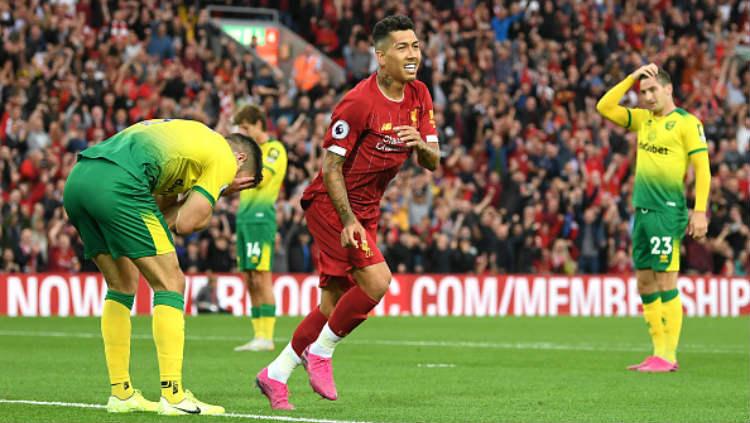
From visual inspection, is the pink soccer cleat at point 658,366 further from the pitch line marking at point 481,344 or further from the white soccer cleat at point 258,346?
the white soccer cleat at point 258,346

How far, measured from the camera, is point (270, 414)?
361 inches

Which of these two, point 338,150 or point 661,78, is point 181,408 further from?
point 661,78

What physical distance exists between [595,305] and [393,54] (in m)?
19.6

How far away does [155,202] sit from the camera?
9.19 metres

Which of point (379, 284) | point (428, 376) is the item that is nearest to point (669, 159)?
point (428, 376)

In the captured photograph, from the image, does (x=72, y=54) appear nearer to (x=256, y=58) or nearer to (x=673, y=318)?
(x=256, y=58)

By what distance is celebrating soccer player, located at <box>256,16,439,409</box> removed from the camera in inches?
382

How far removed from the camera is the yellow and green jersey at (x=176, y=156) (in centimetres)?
891

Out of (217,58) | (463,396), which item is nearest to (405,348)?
(463,396)

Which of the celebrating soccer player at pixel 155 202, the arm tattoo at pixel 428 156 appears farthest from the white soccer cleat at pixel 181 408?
the arm tattoo at pixel 428 156

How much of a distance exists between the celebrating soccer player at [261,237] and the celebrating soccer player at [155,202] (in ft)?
23.6

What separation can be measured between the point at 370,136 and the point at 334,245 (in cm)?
78

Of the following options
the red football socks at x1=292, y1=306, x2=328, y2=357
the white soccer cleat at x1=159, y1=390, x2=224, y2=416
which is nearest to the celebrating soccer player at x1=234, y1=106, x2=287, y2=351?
the red football socks at x1=292, y1=306, x2=328, y2=357

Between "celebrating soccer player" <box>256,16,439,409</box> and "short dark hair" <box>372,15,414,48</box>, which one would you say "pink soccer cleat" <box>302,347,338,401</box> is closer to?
"celebrating soccer player" <box>256,16,439,409</box>
